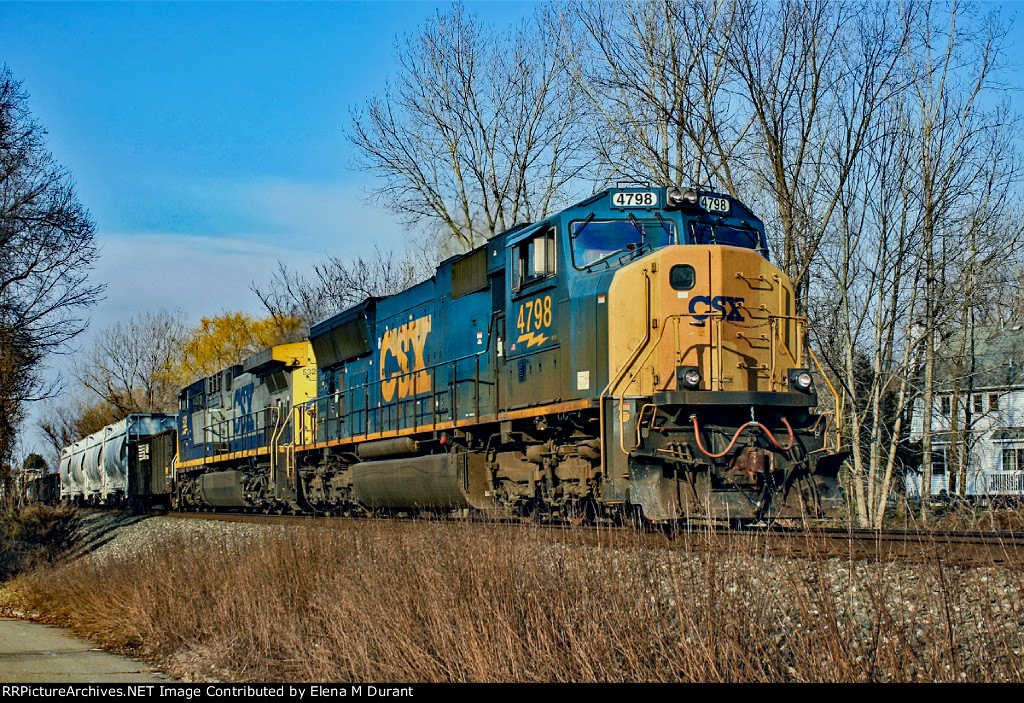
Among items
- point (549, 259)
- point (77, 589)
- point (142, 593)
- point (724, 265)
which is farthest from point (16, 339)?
point (724, 265)

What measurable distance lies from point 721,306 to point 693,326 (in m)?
0.37

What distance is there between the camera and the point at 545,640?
5379 mm

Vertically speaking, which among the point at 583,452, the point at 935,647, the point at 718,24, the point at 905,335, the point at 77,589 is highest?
the point at 718,24

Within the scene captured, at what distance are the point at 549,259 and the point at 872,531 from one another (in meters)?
4.48

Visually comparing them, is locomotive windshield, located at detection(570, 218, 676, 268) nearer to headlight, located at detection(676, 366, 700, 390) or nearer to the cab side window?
the cab side window

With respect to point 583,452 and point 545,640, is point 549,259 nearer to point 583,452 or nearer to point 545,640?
point 583,452

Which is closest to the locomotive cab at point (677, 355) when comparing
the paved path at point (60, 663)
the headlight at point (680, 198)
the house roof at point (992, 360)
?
the headlight at point (680, 198)

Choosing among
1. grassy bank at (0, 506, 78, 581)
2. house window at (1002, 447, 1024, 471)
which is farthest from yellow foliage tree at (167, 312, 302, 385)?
house window at (1002, 447, 1024, 471)

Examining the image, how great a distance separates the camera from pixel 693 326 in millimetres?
9641

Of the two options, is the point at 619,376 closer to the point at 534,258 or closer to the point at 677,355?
the point at 677,355

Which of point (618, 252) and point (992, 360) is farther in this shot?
point (992, 360)

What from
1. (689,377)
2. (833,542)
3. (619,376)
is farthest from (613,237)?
(833,542)

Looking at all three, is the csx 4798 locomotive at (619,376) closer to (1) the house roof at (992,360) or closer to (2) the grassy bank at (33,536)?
(2) the grassy bank at (33,536)

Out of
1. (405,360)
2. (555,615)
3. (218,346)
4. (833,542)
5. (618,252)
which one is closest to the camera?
(555,615)
